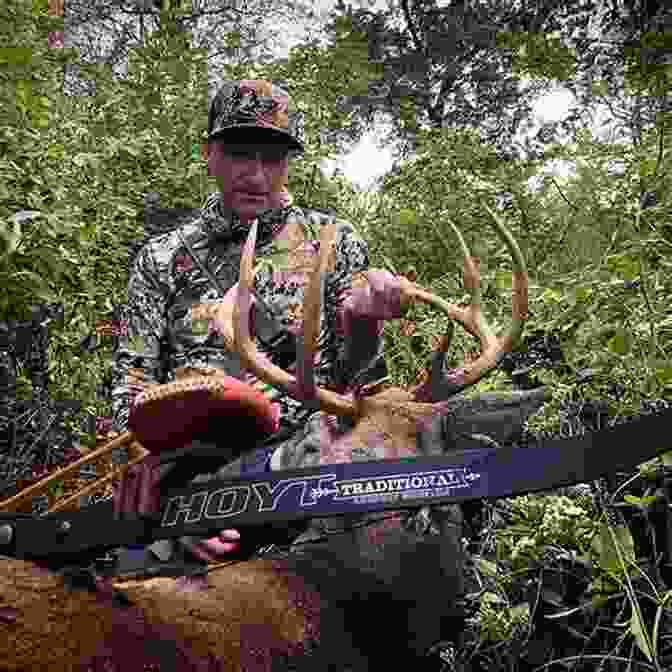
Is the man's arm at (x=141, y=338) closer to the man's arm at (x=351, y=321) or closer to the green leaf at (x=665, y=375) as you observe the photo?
the man's arm at (x=351, y=321)

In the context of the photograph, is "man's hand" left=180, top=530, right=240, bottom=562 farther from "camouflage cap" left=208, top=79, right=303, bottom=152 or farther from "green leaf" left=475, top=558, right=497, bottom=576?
"camouflage cap" left=208, top=79, right=303, bottom=152

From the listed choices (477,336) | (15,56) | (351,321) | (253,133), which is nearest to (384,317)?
(351,321)

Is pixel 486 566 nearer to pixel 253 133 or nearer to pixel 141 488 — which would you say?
pixel 141 488

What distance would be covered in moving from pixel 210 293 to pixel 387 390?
0.90 m

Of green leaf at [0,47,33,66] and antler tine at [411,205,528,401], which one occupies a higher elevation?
green leaf at [0,47,33,66]

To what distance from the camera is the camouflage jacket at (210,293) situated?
122 inches

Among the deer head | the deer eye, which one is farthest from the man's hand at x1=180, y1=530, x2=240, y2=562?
the deer eye

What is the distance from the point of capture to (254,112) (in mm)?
3336

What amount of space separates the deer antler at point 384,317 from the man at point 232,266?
1.32 ft

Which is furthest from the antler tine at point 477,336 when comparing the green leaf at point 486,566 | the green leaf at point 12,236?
the green leaf at point 12,236

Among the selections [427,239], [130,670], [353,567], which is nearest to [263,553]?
[353,567]

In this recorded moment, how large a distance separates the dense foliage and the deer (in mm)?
350

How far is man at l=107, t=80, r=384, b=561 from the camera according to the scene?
123 inches

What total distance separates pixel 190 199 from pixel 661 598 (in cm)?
522
